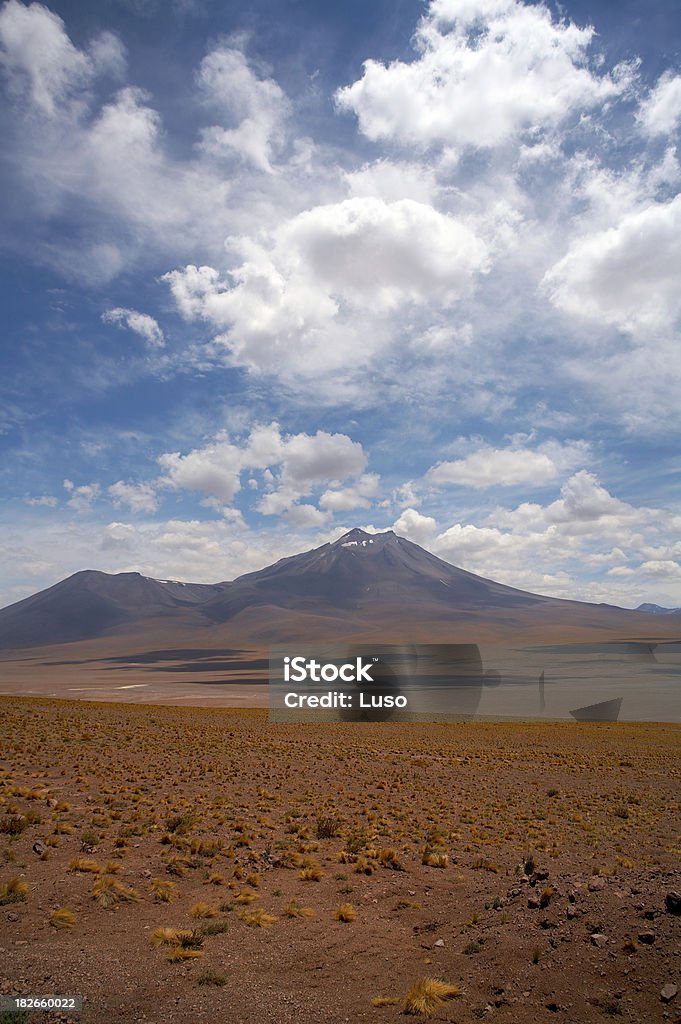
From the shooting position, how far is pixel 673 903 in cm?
828

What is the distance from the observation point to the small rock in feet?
27.0

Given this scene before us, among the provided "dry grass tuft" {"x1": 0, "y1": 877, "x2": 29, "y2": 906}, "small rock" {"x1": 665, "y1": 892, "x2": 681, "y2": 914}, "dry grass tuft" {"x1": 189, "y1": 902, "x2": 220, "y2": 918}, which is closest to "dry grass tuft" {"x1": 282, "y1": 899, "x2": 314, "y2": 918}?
"dry grass tuft" {"x1": 189, "y1": 902, "x2": 220, "y2": 918}

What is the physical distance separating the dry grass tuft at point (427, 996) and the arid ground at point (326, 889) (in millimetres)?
139

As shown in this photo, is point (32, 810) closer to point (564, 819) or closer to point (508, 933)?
point (508, 933)

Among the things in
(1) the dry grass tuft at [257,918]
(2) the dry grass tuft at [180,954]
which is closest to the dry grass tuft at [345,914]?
(1) the dry grass tuft at [257,918]

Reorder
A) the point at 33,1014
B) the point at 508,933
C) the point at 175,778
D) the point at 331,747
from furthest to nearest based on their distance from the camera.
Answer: the point at 331,747, the point at 175,778, the point at 508,933, the point at 33,1014

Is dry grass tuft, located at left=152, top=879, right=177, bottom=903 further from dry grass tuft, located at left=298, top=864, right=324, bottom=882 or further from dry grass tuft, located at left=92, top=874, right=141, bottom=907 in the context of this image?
dry grass tuft, located at left=298, top=864, right=324, bottom=882

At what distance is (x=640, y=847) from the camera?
14836 mm

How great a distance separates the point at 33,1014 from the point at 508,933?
644 centimetres

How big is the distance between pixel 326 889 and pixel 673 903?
20.8 feet

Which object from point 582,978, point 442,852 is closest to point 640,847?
point 442,852

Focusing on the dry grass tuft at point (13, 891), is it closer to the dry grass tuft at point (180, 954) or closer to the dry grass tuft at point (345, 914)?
the dry grass tuft at point (180, 954)

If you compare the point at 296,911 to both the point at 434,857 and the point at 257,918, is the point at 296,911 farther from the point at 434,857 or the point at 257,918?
the point at 434,857

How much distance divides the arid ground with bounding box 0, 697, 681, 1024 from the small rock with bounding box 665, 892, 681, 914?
0.02m
